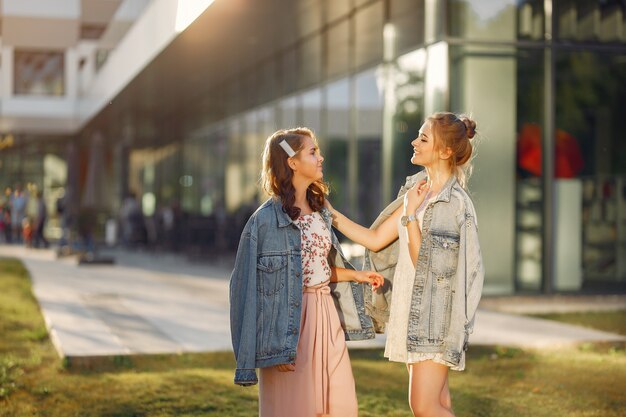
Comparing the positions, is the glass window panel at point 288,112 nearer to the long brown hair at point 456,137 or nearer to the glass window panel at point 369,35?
the glass window panel at point 369,35

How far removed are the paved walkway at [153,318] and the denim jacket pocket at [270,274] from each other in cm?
437

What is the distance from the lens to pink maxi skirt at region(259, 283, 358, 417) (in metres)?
4.84

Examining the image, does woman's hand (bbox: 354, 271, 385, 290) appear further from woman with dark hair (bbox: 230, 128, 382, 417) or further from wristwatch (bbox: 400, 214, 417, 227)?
wristwatch (bbox: 400, 214, 417, 227)

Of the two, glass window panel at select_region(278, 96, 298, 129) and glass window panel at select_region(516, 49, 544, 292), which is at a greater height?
glass window panel at select_region(278, 96, 298, 129)

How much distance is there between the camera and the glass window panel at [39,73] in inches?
1662

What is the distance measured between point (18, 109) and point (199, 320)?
3230 centimetres

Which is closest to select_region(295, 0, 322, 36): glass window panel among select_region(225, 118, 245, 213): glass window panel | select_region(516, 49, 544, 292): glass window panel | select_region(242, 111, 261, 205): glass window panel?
select_region(516, 49, 544, 292): glass window panel

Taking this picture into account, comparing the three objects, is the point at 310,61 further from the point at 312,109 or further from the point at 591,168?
the point at 591,168

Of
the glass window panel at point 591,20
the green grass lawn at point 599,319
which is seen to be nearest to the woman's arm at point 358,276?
the green grass lawn at point 599,319

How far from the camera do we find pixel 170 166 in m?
34.7

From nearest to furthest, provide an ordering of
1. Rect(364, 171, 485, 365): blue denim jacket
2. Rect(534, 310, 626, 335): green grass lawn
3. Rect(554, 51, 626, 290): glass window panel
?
Rect(364, 171, 485, 365): blue denim jacket
Rect(534, 310, 626, 335): green grass lawn
Rect(554, 51, 626, 290): glass window panel

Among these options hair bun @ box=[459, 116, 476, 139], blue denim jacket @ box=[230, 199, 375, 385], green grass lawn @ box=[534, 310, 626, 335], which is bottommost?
green grass lawn @ box=[534, 310, 626, 335]

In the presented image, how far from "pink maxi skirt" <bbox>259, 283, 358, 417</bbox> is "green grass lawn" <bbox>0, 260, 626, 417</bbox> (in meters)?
2.04

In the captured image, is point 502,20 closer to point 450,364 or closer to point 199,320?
point 199,320
